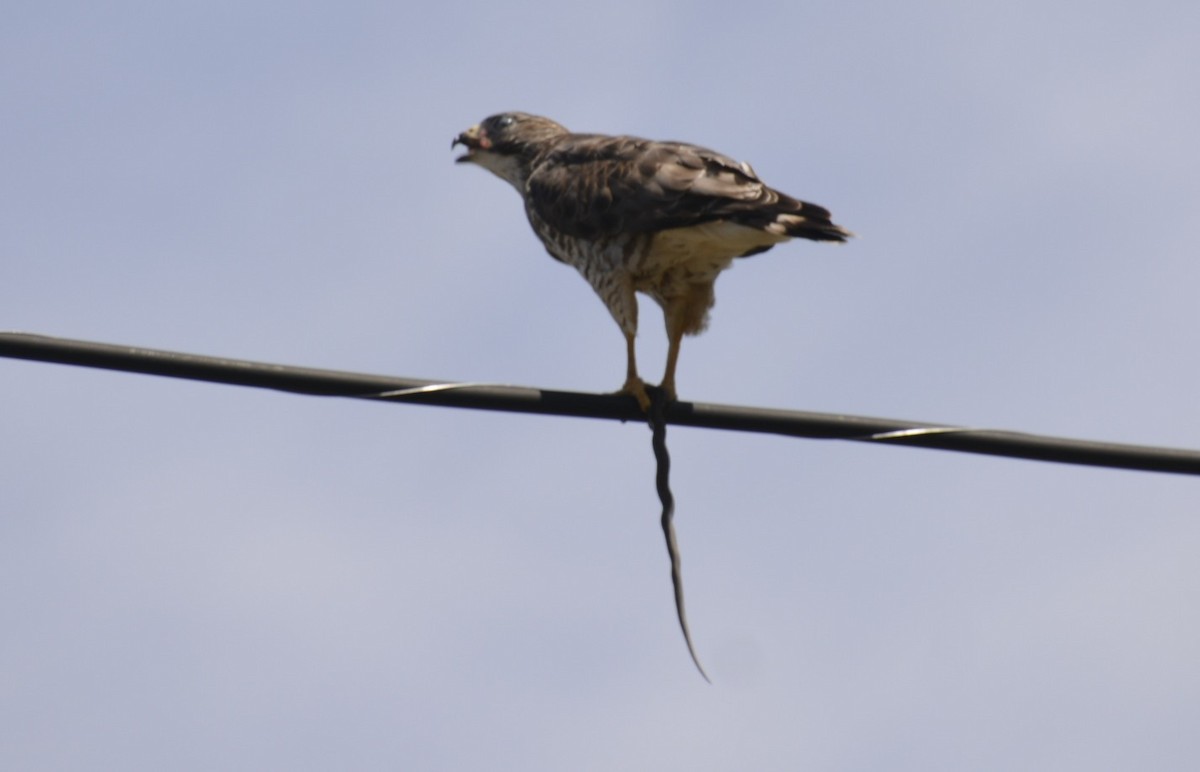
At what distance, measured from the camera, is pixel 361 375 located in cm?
504

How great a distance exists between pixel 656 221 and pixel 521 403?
81.5 inches

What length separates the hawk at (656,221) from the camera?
6.66 meters

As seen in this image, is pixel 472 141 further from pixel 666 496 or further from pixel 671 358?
pixel 666 496

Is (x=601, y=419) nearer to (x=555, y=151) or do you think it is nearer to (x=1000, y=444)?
(x=1000, y=444)

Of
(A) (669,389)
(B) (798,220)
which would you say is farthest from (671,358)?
(B) (798,220)

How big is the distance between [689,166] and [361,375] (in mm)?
2507

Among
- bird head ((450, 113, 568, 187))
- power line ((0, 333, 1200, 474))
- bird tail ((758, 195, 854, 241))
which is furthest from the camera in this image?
bird head ((450, 113, 568, 187))

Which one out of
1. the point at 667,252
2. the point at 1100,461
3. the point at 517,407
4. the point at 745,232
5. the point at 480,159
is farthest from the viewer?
the point at 480,159

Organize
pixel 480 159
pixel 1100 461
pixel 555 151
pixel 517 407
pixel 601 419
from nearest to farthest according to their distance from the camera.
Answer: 1. pixel 1100 461
2. pixel 517 407
3. pixel 601 419
4. pixel 555 151
5. pixel 480 159

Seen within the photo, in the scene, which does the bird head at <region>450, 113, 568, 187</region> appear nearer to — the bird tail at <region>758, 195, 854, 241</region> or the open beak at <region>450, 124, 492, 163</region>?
the open beak at <region>450, 124, 492, 163</region>

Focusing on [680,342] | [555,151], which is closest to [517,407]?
[680,342]

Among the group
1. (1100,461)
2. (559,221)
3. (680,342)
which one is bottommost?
(1100,461)

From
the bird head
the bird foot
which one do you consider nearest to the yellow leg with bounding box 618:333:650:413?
the bird foot

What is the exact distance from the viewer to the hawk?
6.66 m
